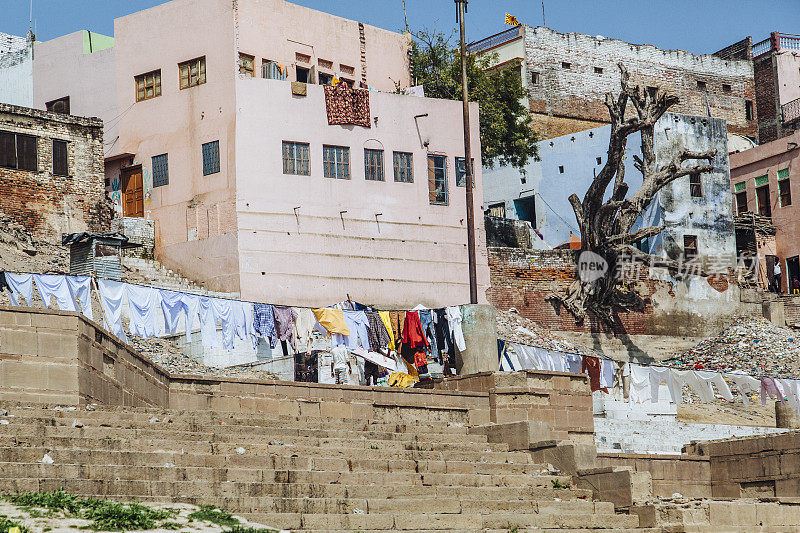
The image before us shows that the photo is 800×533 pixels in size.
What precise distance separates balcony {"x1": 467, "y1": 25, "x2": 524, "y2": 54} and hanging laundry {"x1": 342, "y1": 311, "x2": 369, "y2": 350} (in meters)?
27.2

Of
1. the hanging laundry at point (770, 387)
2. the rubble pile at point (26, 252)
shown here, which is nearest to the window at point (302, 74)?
the rubble pile at point (26, 252)

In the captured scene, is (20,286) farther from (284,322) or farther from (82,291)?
(284,322)

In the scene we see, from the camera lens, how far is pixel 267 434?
1694 centimetres

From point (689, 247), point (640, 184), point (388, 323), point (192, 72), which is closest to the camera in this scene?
point (388, 323)

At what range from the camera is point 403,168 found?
38219 mm

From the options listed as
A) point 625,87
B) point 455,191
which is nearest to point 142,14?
point 455,191

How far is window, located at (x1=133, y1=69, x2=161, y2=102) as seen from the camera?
37969mm

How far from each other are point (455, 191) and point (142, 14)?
11.2m

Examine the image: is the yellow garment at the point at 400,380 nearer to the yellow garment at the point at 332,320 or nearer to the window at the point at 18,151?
the yellow garment at the point at 332,320

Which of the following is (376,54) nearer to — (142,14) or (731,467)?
(142,14)

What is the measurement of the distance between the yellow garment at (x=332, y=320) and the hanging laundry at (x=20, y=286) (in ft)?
21.6

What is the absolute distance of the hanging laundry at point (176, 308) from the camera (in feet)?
88.0

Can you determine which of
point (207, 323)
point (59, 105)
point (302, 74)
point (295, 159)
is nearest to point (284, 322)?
point (207, 323)

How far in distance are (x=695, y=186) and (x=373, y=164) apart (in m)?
14.5
